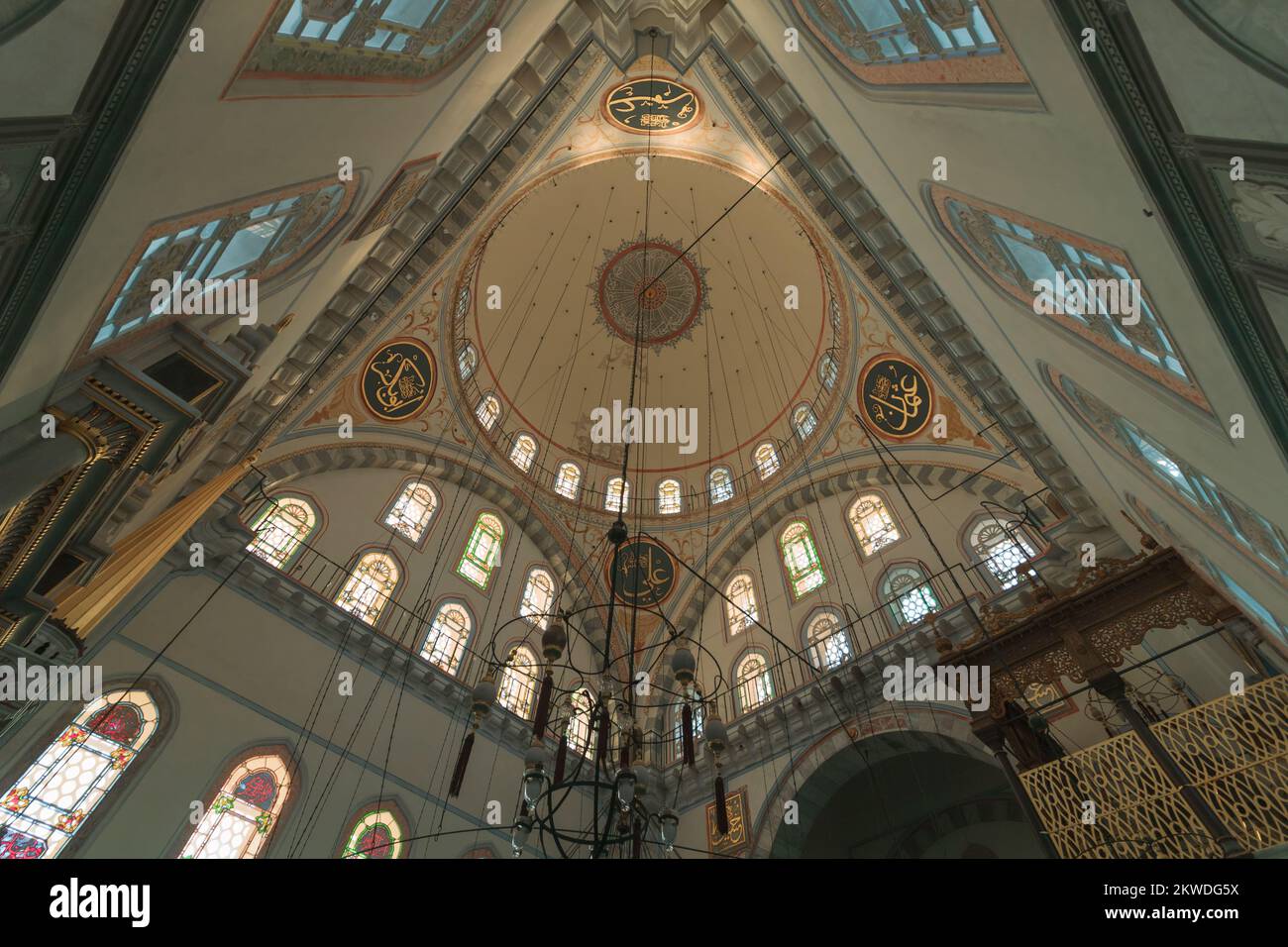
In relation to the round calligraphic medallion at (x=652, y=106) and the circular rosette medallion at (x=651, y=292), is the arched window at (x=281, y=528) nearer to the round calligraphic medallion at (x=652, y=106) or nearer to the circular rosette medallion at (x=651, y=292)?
the round calligraphic medallion at (x=652, y=106)

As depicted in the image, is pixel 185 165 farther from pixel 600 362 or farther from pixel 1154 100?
pixel 600 362

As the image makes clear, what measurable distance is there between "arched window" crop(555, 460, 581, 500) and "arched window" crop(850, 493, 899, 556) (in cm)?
664

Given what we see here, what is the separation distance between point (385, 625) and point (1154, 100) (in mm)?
11395

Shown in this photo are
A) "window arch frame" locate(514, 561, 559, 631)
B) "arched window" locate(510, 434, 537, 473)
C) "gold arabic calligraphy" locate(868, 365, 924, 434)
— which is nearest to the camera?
"gold arabic calligraphy" locate(868, 365, 924, 434)

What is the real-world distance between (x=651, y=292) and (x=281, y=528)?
10446 mm

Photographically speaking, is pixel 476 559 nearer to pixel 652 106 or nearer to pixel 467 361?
pixel 467 361

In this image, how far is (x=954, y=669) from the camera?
8273 mm

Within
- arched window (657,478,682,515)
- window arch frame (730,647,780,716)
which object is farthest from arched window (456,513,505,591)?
window arch frame (730,647,780,716)

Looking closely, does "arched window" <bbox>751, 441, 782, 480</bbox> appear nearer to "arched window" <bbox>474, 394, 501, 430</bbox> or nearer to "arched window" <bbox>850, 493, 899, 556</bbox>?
"arched window" <bbox>850, 493, 899, 556</bbox>

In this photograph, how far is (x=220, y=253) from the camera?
477 centimetres

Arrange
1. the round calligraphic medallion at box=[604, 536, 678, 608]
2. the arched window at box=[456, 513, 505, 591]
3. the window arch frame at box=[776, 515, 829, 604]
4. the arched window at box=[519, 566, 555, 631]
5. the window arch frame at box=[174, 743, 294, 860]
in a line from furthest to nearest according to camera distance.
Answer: the round calligraphic medallion at box=[604, 536, 678, 608]
the arched window at box=[519, 566, 555, 631]
the window arch frame at box=[776, 515, 829, 604]
the arched window at box=[456, 513, 505, 591]
the window arch frame at box=[174, 743, 294, 860]

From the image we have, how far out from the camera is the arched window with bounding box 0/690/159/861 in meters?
6.48

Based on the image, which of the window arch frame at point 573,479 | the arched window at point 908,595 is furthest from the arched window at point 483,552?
the arched window at point 908,595

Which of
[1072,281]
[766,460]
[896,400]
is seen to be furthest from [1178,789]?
[766,460]
